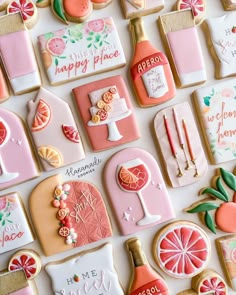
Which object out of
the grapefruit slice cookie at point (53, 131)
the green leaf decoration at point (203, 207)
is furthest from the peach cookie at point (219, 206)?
the grapefruit slice cookie at point (53, 131)

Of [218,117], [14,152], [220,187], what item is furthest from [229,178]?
[14,152]

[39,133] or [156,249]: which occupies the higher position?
[39,133]

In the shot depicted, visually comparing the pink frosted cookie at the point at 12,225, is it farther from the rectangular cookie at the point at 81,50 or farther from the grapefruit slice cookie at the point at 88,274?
the rectangular cookie at the point at 81,50

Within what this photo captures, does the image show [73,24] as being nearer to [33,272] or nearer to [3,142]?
[3,142]

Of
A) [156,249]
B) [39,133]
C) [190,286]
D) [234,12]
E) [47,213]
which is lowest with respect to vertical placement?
[190,286]

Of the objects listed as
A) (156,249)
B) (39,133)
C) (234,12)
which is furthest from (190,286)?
(234,12)

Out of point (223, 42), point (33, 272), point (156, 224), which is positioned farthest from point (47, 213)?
point (223, 42)
